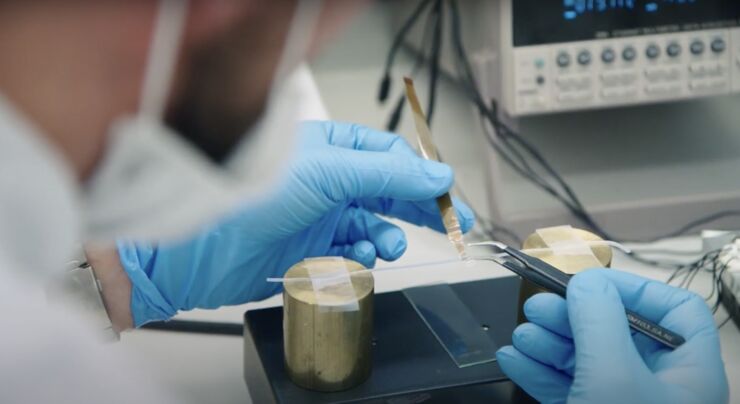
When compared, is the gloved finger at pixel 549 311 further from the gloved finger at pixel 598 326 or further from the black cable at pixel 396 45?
the black cable at pixel 396 45

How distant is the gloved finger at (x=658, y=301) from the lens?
0.79m

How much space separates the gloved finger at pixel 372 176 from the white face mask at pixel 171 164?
323 millimetres

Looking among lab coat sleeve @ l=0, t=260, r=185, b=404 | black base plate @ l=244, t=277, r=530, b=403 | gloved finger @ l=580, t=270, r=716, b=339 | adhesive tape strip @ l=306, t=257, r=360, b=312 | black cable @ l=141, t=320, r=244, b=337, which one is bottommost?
black cable @ l=141, t=320, r=244, b=337

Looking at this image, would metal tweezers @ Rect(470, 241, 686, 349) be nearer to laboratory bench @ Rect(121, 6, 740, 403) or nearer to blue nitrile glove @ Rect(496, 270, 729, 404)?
blue nitrile glove @ Rect(496, 270, 729, 404)

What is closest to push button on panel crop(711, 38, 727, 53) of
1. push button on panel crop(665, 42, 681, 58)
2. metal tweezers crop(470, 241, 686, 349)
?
push button on panel crop(665, 42, 681, 58)

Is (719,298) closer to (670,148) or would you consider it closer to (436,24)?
(670,148)

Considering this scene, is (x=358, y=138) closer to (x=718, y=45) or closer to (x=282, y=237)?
(x=282, y=237)

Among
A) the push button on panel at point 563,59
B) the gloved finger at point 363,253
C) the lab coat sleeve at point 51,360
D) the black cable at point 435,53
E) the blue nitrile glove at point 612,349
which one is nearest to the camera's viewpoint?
the lab coat sleeve at point 51,360

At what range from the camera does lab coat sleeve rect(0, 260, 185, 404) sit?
1.31ft

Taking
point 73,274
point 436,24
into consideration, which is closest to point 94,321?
point 73,274

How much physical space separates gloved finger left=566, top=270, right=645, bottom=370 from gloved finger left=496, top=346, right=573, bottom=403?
47 mm

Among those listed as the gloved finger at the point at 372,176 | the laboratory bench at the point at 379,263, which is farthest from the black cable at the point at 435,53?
the gloved finger at the point at 372,176

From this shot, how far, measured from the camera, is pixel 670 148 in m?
1.35

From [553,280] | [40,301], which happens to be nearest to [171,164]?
[40,301]
